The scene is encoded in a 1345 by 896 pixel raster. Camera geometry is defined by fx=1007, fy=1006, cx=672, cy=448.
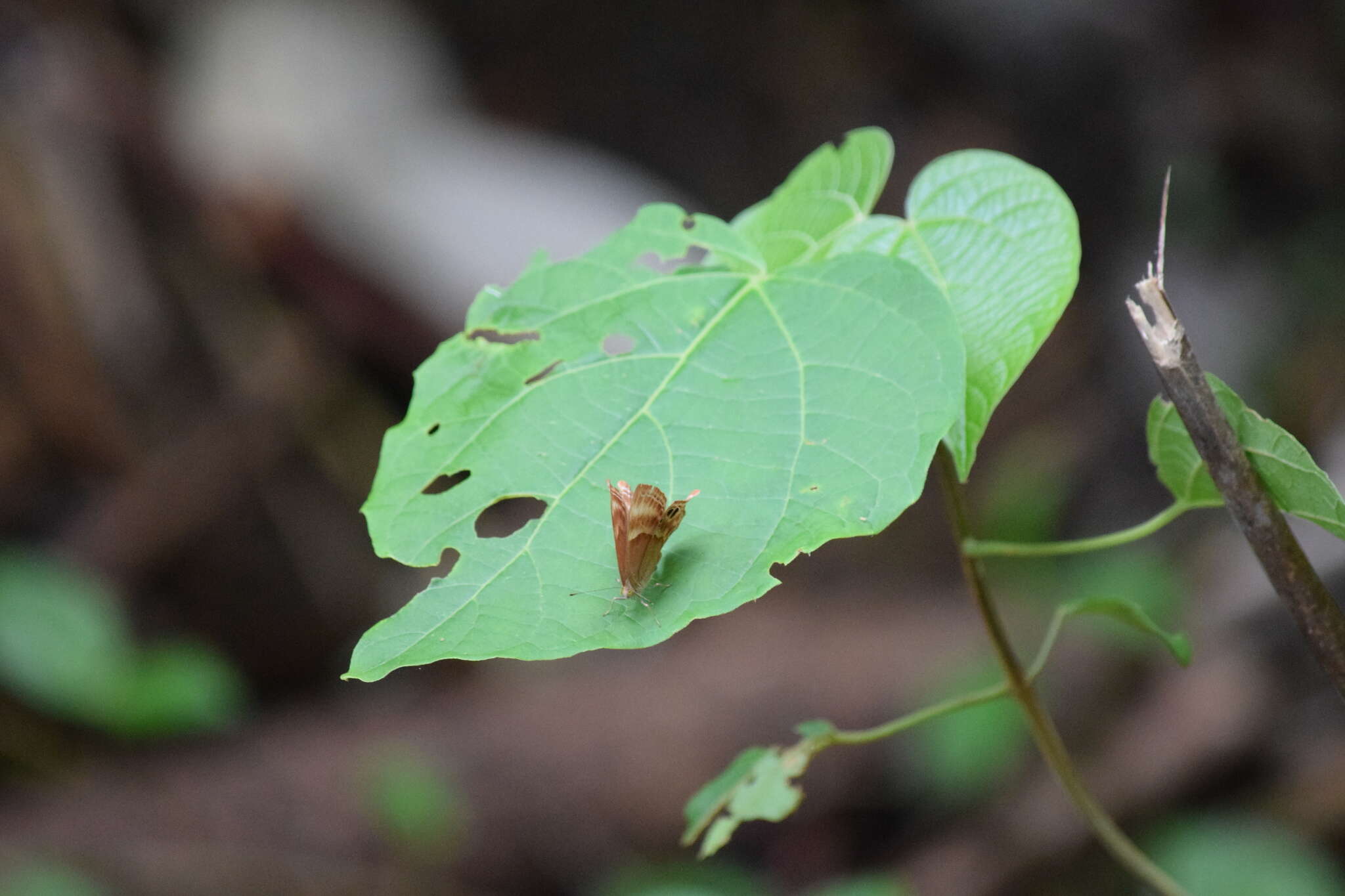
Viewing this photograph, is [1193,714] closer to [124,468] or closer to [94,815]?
[94,815]

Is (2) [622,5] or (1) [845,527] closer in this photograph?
(1) [845,527]

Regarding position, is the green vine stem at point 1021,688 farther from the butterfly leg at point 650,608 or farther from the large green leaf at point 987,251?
the butterfly leg at point 650,608

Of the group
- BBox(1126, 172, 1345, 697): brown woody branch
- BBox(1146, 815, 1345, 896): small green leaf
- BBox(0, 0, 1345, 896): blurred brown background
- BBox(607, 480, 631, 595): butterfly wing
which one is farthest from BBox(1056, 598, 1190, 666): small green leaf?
BBox(0, 0, 1345, 896): blurred brown background

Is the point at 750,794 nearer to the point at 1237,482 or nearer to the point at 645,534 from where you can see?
the point at 645,534

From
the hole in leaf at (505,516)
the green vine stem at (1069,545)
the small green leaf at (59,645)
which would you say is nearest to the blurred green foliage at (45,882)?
the small green leaf at (59,645)

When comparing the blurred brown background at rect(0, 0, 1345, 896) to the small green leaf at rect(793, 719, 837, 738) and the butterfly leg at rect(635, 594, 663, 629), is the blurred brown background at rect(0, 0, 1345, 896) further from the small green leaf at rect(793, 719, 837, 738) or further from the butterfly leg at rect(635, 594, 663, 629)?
the butterfly leg at rect(635, 594, 663, 629)

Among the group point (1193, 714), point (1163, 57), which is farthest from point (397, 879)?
point (1163, 57)
